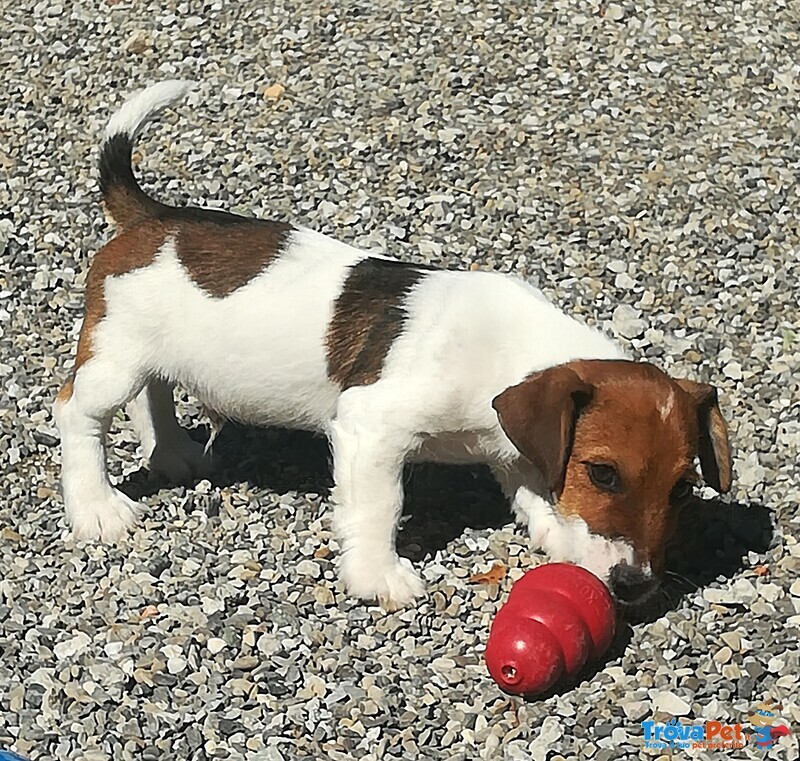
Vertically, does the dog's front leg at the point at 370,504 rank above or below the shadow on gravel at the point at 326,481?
above

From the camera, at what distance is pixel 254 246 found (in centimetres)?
605

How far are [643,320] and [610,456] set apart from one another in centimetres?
259

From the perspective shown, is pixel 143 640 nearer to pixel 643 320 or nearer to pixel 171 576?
pixel 171 576

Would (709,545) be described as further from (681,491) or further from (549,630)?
(549,630)

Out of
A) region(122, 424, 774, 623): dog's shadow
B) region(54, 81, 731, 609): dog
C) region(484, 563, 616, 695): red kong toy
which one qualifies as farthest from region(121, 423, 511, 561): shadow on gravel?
region(484, 563, 616, 695): red kong toy

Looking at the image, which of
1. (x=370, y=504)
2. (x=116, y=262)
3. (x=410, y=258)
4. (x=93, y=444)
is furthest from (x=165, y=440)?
(x=410, y=258)

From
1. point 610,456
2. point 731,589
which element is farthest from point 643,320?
point 610,456

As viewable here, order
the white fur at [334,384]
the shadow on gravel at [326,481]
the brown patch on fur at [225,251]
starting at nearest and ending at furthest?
1. the white fur at [334,384]
2. the brown patch on fur at [225,251]
3. the shadow on gravel at [326,481]

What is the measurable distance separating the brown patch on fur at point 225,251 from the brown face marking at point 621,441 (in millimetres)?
1366

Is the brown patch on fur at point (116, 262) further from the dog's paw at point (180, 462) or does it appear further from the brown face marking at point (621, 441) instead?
the brown face marking at point (621, 441)

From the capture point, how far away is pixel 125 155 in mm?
6410

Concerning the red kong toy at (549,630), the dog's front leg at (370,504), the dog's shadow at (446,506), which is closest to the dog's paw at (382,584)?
the dog's front leg at (370,504)

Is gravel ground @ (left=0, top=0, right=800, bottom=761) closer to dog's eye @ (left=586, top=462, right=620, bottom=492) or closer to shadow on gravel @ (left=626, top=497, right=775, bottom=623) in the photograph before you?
shadow on gravel @ (left=626, top=497, right=775, bottom=623)

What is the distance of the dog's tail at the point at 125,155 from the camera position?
6.36 m
